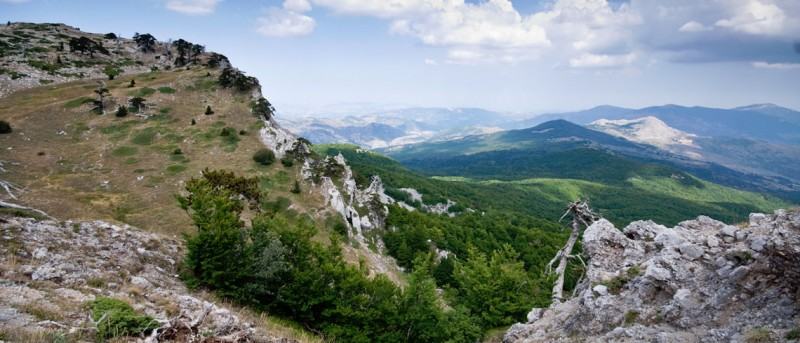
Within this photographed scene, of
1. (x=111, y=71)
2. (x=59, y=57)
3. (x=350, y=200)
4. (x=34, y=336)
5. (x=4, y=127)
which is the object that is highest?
(x=59, y=57)

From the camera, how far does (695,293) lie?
44.7 ft

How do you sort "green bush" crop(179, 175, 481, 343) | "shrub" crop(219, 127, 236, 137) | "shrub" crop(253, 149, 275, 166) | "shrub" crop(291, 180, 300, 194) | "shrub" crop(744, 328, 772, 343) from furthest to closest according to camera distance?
"shrub" crop(219, 127, 236, 137) < "shrub" crop(253, 149, 275, 166) < "shrub" crop(291, 180, 300, 194) < "green bush" crop(179, 175, 481, 343) < "shrub" crop(744, 328, 772, 343)

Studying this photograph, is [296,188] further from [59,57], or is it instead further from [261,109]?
[59,57]

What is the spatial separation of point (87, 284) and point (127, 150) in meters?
46.6

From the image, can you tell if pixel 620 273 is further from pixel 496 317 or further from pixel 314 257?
pixel 314 257

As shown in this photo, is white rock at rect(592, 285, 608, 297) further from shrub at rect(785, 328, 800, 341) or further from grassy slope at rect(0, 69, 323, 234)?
grassy slope at rect(0, 69, 323, 234)

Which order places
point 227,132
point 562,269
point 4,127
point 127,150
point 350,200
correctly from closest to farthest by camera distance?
point 562,269, point 4,127, point 127,150, point 227,132, point 350,200

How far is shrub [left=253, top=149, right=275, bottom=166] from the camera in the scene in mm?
57312

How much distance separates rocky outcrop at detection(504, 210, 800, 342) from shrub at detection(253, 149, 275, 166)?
152ft

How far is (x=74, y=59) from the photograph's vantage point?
9075 centimetres

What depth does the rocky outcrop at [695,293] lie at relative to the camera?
1140 cm

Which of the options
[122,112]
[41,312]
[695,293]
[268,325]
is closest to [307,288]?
[268,325]

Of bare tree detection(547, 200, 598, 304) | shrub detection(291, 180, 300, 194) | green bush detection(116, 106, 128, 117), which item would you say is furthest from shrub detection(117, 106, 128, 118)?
bare tree detection(547, 200, 598, 304)

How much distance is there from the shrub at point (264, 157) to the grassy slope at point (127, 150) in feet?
3.30
